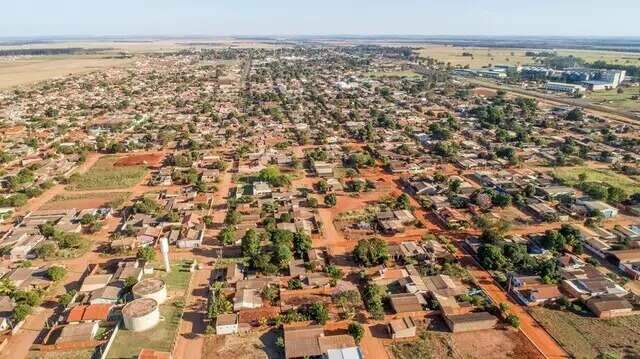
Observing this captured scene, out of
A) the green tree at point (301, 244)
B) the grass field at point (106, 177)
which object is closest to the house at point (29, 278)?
the green tree at point (301, 244)

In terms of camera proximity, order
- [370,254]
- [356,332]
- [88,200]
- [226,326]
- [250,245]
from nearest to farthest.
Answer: [356,332], [226,326], [370,254], [250,245], [88,200]

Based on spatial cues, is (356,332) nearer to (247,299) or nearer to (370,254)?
(247,299)

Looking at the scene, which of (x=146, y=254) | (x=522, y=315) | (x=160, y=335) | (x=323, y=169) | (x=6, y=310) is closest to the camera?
(x=160, y=335)

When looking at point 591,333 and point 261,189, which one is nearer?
point 591,333

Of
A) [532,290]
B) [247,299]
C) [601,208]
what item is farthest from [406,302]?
[601,208]

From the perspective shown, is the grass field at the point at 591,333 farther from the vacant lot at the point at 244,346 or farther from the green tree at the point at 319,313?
the vacant lot at the point at 244,346

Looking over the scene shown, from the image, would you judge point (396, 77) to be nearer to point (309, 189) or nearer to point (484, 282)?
A: point (309, 189)

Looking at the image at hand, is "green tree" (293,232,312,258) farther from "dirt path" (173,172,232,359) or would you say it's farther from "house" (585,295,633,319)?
"house" (585,295,633,319)
